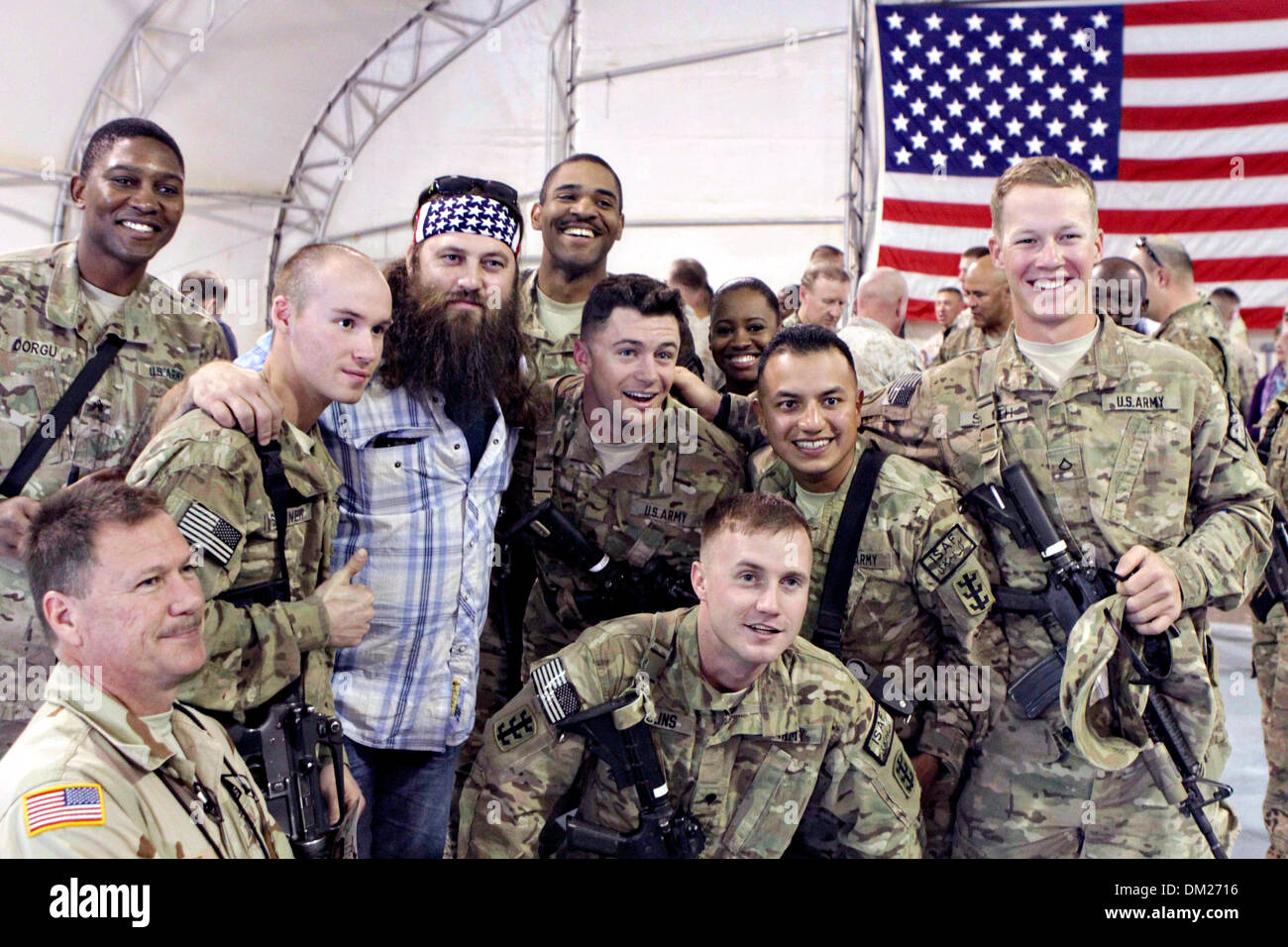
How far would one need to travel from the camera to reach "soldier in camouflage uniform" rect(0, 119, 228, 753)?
9.68ft

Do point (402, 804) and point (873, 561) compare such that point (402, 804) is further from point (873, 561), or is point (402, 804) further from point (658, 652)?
point (873, 561)

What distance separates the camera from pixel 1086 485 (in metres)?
2.77

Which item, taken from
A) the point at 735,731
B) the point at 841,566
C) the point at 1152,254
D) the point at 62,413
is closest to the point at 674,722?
the point at 735,731

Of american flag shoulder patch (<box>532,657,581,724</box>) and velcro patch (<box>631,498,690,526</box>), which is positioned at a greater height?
velcro patch (<box>631,498,690,526</box>)

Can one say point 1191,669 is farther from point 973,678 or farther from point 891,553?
point 891,553

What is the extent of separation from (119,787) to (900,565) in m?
1.82

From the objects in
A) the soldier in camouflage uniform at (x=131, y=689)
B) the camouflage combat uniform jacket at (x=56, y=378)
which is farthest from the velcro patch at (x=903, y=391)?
the camouflage combat uniform jacket at (x=56, y=378)

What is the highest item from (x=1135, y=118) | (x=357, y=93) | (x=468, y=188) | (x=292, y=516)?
(x=357, y=93)

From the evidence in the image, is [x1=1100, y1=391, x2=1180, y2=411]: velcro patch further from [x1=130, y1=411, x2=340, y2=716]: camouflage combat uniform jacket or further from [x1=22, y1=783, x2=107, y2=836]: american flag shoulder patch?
[x1=22, y1=783, x2=107, y2=836]: american flag shoulder patch

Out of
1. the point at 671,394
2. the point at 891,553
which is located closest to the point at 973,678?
the point at 891,553

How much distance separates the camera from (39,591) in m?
2.05

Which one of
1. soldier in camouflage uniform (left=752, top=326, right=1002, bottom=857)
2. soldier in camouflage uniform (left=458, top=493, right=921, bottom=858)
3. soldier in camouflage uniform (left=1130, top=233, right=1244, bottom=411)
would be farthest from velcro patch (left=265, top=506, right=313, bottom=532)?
soldier in camouflage uniform (left=1130, top=233, right=1244, bottom=411)

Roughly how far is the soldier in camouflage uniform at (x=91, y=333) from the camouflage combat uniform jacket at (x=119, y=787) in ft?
3.78

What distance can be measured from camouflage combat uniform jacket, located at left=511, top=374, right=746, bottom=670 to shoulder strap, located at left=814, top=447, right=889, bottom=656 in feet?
1.50
